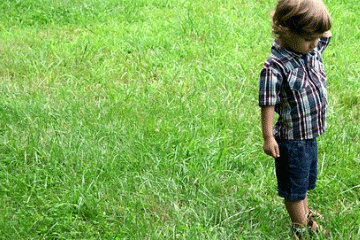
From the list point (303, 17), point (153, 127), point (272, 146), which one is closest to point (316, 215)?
point (272, 146)

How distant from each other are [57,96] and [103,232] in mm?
1939

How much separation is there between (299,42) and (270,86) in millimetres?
Result: 262

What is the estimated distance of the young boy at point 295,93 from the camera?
10.5 feet

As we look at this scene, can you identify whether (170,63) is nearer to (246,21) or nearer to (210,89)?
(210,89)

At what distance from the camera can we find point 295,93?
10.9 ft

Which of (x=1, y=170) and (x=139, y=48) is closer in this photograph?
(x=1, y=170)

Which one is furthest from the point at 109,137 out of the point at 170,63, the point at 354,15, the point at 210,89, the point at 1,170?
the point at 354,15

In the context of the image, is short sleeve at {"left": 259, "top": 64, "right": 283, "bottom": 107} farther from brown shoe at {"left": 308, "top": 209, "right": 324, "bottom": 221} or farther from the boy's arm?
brown shoe at {"left": 308, "top": 209, "right": 324, "bottom": 221}

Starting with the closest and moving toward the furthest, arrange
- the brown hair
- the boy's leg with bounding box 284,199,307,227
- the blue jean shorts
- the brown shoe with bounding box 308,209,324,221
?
the brown hair, the blue jean shorts, the boy's leg with bounding box 284,199,307,227, the brown shoe with bounding box 308,209,324,221

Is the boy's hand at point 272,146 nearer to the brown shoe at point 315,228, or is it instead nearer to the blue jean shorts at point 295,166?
the blue jean shorts at point 295,166

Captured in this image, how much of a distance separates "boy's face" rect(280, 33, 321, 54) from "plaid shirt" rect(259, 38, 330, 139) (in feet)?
0.10

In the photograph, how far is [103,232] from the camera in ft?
12.4

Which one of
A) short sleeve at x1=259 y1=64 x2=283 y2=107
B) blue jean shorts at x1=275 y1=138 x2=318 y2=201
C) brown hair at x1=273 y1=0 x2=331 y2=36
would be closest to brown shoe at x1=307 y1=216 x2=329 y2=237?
blue jean shorts at x1=275 y1=138 x2=318 y2=201

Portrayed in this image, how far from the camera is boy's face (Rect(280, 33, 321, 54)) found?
10.6 feet
